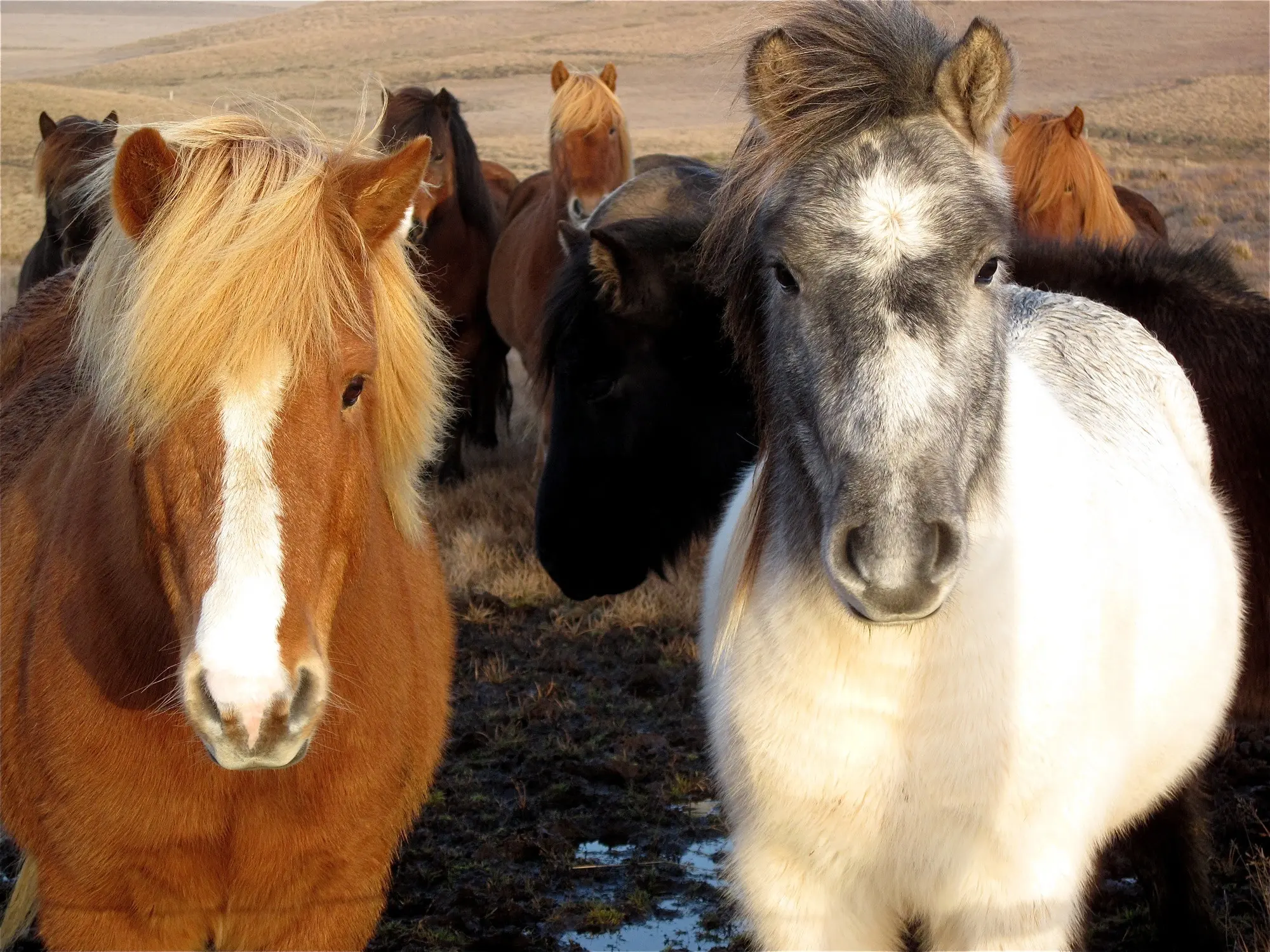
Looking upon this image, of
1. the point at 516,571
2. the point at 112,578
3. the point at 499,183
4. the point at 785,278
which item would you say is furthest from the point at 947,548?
the point at 499,183

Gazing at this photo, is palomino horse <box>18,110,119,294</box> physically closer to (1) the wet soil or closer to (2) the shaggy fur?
(1) the wet soil

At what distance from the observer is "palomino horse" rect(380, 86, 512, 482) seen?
8.83m

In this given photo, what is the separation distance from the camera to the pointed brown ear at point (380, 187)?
2301 mm

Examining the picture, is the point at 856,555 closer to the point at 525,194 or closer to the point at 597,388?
the point at 597,388

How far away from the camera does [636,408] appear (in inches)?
183

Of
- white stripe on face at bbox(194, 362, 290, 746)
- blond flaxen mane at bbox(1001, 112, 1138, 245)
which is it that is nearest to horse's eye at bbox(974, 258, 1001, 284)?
white stripe on face at bbox(194, 362, 290, 746)

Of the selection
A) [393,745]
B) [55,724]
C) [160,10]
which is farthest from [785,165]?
[160,10]

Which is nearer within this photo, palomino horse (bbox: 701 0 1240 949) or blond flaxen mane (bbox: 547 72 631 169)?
palomino horse (bbox: 701 0 1240 949)

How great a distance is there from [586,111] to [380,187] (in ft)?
22.7

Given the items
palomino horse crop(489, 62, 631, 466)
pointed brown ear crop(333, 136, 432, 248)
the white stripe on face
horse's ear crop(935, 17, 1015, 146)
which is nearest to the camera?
the white stripe on face

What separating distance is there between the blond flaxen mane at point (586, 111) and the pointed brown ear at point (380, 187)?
6615 mm

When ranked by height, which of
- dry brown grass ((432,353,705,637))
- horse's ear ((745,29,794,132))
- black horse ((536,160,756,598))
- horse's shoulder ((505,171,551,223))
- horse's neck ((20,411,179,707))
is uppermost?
horse's ear ((745,29,794,132))

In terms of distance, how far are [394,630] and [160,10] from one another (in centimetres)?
11470

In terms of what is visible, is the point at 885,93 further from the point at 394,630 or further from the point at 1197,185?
the point at 1197,185
